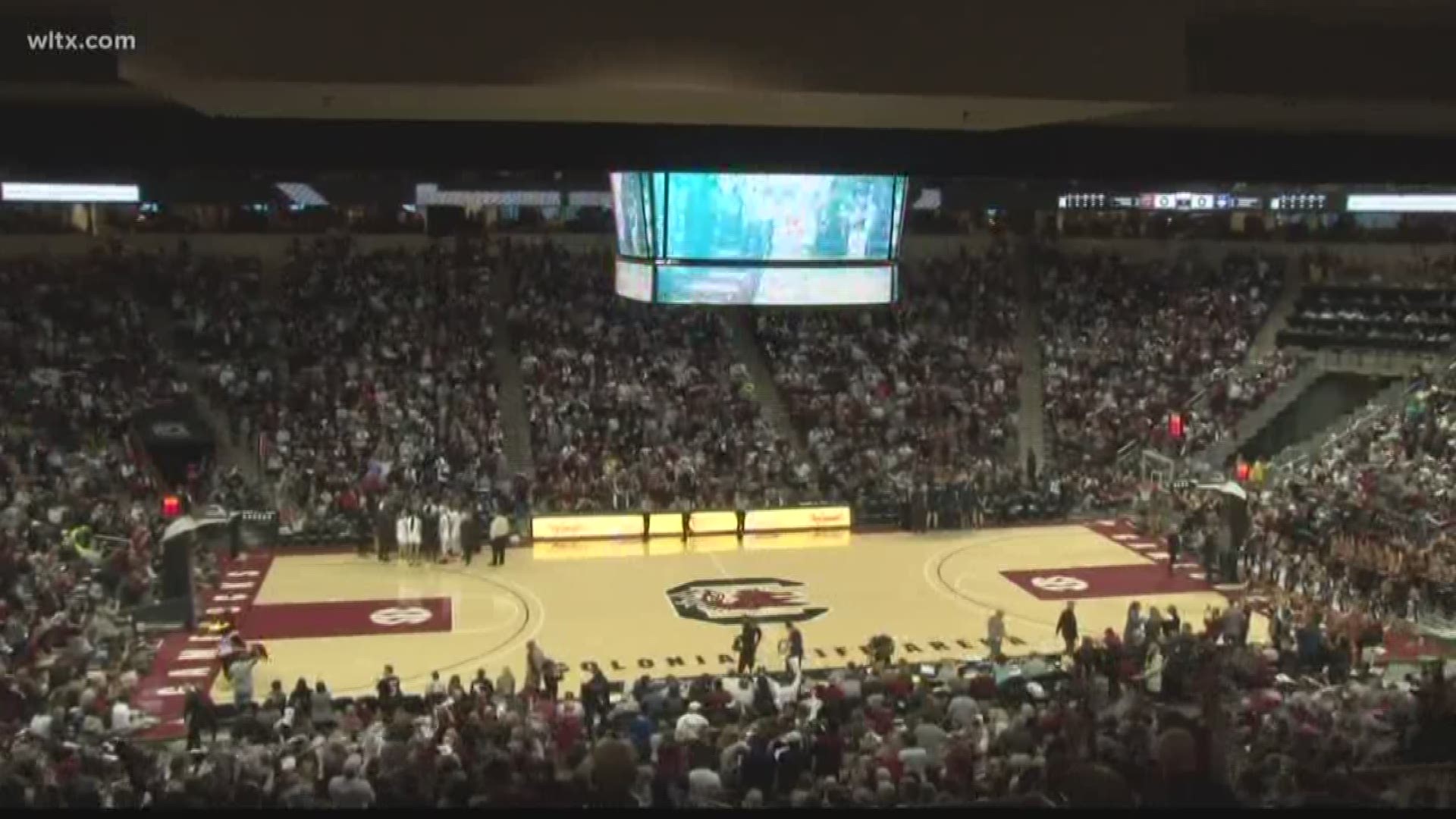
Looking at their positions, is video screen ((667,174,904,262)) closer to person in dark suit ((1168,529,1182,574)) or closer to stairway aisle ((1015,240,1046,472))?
person in dark suit ((1168,529,1182,574))

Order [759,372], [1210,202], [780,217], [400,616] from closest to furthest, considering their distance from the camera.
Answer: [400,616] → [780,217] → [759,372] → [1210,202]

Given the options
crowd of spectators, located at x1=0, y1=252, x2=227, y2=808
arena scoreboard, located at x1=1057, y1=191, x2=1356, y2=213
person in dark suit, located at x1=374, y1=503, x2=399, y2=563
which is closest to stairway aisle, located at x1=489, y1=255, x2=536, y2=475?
person in dark suit, located at x1=374, y1=503, x2=399, y2=563

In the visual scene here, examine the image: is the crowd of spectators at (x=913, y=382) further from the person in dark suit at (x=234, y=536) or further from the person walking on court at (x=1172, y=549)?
the person in dark suit at (x=234, y=536)

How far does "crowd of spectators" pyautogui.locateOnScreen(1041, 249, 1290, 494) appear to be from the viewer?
29125 mm

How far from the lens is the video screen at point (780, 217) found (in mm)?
21469

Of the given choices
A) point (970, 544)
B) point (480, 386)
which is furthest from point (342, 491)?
point (970, 544)

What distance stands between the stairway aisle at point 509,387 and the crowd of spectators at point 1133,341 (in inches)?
418

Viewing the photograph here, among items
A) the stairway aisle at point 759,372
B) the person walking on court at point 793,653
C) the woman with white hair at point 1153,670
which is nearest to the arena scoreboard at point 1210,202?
Result: the stairway aisle at point 759,372

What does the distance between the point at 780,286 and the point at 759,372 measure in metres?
8.65

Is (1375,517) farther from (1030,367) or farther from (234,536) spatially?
(234,536)

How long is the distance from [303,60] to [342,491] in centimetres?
1965

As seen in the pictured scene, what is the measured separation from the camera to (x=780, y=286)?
22.4 m

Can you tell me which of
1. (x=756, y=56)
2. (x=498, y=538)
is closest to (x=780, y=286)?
(x=498, y=538)

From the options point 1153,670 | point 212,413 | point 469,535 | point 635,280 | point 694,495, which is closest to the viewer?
point 1153,670
